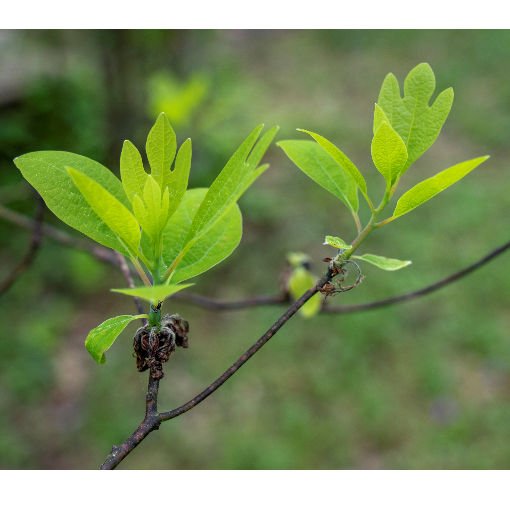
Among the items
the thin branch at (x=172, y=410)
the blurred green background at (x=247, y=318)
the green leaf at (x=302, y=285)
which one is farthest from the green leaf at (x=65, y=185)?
the blurred green background at (x=247, y=318)

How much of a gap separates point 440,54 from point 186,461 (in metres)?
4.24

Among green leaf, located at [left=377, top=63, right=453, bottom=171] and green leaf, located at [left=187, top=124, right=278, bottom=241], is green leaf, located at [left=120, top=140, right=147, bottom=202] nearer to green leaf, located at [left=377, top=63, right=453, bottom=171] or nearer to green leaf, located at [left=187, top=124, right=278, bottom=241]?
green leaf, located at [left=187, top=124, right=278, bottom=241]

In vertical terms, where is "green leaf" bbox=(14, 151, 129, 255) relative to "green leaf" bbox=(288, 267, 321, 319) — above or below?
below

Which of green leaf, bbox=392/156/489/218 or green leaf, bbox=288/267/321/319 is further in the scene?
green leaf, bbox=288/267/321/319

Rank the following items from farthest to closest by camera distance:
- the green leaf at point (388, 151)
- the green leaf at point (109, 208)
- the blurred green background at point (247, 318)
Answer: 1. the blurred green background at point (247, 318)
2. the green leaf at point (388, 151)
3. the green leaf at point (109, 208)

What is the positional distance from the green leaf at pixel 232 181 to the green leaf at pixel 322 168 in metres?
0.14

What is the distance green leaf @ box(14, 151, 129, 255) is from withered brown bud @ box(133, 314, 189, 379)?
0.26 ft

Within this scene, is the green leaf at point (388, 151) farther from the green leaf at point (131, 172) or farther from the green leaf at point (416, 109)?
the green leaf at point (131, 172)

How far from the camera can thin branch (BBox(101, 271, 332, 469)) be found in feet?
1.57

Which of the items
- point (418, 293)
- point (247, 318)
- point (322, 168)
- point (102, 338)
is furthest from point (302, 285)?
point (247, 318)

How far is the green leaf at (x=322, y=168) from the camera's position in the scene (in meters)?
0.64

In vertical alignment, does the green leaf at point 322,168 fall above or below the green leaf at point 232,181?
above

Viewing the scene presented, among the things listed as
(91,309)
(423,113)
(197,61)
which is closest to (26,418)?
(91,309)

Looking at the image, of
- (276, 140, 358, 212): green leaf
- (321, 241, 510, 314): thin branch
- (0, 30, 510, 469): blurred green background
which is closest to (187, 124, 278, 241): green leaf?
(276, 140, 358, 212): green leaf
